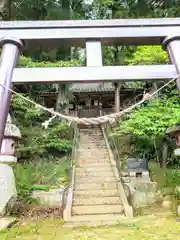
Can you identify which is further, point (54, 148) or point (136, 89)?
point (136, 89)

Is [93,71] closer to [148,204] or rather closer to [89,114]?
[148,204]

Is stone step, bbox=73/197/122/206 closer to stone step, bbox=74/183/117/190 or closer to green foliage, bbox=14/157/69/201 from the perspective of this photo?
stone step, bbox=74/183/117/190

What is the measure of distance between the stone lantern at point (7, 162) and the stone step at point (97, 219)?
1656mm

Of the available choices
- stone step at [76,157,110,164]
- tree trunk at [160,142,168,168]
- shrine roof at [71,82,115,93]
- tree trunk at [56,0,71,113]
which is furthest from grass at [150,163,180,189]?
shrine roof at [71,82,115,93]

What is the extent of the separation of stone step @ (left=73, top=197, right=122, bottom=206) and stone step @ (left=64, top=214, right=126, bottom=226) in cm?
68

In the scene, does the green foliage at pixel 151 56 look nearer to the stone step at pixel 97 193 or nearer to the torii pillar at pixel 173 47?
the stone step at pixel 97 193

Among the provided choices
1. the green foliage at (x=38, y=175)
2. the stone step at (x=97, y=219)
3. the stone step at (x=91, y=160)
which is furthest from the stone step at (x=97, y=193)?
the stone step at (x=91, y=160)

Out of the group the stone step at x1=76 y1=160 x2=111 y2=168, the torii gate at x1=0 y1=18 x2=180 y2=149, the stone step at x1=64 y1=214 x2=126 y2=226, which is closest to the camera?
the torii gate at x1=0 y1=18 x2=180 y2=149

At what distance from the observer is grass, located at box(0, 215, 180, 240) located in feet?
17.9

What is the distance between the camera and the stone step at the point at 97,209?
23.7 feet

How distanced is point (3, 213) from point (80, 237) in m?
2.26

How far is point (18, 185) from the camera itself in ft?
27.4

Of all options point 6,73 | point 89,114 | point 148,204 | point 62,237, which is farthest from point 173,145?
point 89,114

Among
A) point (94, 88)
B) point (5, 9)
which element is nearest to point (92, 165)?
point (5, 9)
